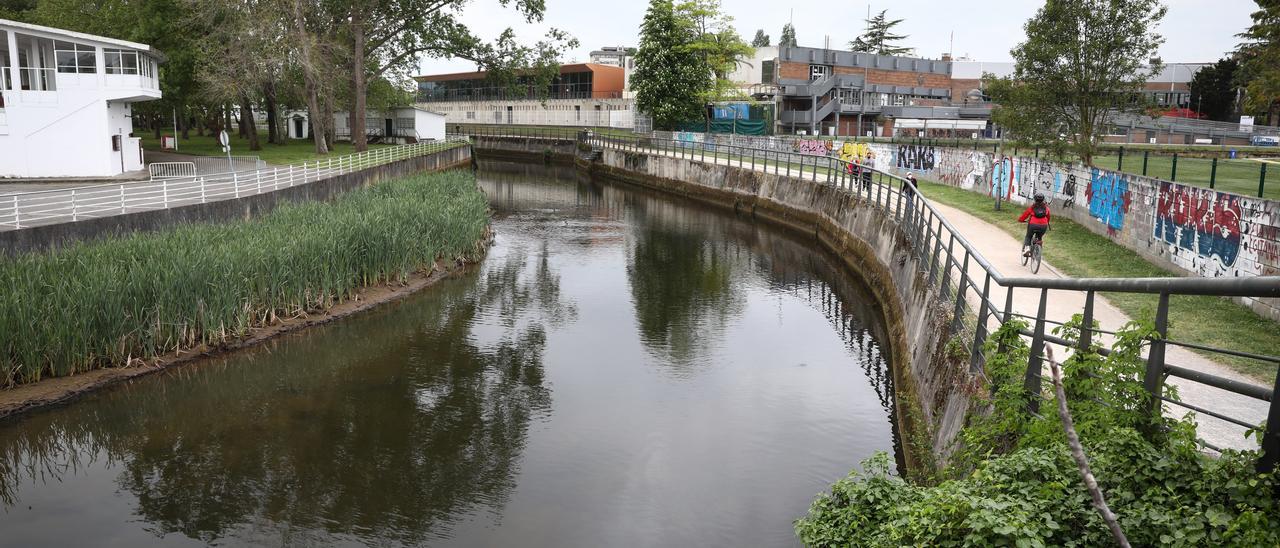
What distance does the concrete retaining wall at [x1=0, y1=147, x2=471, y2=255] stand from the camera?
17438mm

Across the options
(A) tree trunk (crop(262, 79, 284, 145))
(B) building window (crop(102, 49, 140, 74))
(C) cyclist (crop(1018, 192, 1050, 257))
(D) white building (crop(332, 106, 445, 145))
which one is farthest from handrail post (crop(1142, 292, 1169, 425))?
(D) white building (crop(332, 106, 445, 145))

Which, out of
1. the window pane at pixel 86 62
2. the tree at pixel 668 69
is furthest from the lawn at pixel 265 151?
the tree at pixel 668 69

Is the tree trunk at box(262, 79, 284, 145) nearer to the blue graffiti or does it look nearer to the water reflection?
the water reflection

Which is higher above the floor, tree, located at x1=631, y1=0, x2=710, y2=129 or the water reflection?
tree, located at x1=631, y1=0, x2=710, y2=129

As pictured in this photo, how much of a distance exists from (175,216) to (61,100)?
1545cm

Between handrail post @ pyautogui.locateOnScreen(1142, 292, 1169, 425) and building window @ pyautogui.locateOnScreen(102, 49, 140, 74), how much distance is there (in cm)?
3717

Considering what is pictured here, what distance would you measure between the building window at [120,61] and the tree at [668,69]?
3492cm

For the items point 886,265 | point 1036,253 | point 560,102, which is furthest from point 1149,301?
point 560,102

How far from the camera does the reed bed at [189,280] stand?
13.5 m

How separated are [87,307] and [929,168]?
3541 cm

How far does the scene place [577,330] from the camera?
62.2ft

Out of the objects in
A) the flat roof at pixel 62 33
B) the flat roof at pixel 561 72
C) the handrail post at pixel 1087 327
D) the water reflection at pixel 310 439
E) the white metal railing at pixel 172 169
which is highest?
the flat roof at pixel 561 72

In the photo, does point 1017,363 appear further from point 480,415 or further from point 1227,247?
point 1227,247

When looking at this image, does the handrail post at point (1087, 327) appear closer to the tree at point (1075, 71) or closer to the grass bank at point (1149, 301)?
the grass bank at point (1149, 301)
